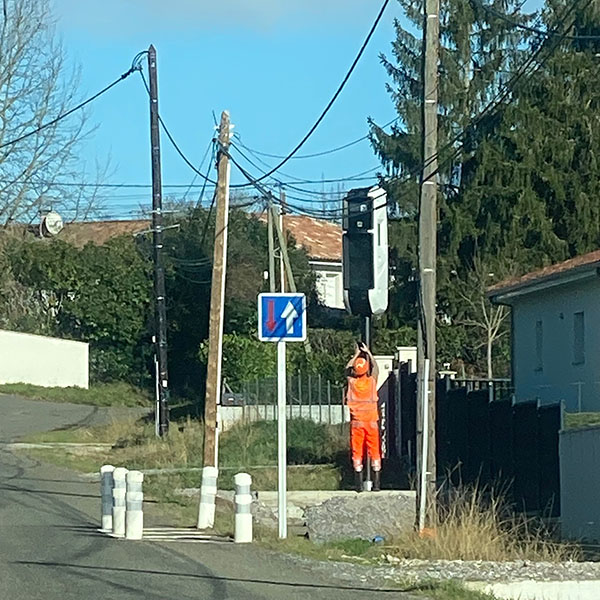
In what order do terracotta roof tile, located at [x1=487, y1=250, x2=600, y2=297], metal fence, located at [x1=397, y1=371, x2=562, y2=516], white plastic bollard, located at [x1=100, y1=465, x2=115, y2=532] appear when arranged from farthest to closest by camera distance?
terracotta roof tile, located at [x1=487, y1=250, x2=600, y2=297], metal fence, located at [x1=397, y1=371, x2=562, y2=516], white plastic bollard, located at [x1=100, y1=465, x2=115, y2=532]

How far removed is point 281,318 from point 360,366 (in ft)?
20.6

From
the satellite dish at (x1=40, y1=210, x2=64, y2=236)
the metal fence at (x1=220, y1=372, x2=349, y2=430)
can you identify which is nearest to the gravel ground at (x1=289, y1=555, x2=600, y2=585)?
the metal fence at (x1=220, y1=372, x2=349, y2=430)

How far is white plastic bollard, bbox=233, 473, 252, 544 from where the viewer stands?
46.0ft

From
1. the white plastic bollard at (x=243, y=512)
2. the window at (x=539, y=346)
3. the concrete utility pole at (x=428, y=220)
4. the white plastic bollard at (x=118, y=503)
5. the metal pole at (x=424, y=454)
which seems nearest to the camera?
the white plastic bollard at (x=243, y=512)

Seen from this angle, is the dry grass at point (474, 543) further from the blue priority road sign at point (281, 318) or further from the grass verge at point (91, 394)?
the grass verge at point (91, 394)

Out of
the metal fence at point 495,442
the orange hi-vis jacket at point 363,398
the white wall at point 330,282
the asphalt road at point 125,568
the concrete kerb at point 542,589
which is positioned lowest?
the concrete kerb at point 542,589

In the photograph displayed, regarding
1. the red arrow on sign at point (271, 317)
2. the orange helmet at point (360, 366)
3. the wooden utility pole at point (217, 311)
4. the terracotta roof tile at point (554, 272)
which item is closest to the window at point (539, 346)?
the terracotta roof tile at point (554, 272)

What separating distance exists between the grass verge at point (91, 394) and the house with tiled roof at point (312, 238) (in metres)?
6.73

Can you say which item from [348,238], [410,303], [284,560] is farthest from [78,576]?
[410,303]

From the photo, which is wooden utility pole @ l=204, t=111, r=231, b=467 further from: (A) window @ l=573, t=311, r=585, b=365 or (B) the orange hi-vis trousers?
(A) window @ l=573, t=311, r=585, b=365

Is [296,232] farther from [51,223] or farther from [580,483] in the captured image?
[580,483]

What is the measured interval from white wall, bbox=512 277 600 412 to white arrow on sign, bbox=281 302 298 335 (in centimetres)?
1089

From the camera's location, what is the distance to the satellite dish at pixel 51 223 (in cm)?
4997

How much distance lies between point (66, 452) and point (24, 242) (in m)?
21.3
